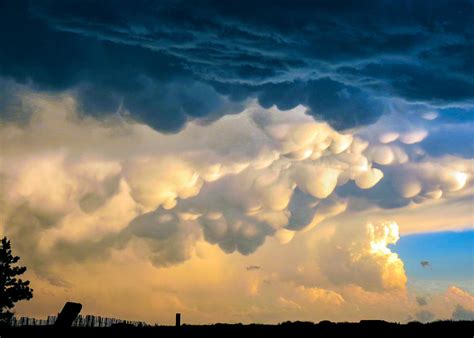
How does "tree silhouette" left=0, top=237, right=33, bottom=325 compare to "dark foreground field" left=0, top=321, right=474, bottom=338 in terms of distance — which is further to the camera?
"tree silhouette" left=0, top=237, right=33, bottom=325

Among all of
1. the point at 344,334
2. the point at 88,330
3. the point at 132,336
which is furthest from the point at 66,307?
the point at 344,334

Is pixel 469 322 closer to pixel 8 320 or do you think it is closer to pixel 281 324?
pixel 281 324

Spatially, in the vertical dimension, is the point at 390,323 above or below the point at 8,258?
below

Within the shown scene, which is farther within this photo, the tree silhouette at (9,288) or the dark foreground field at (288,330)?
the tree silhouette at (9,288)

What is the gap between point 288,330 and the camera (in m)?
16.8

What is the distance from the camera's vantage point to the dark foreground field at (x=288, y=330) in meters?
16.7

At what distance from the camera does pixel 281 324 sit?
16.8 meters

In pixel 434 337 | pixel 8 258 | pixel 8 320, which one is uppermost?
pixel 8 258

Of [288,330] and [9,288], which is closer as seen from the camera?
[288,330]

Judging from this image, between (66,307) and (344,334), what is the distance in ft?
25.8

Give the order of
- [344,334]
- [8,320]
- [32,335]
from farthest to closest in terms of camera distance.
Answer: [8,320] < [32,335] < [344,334]

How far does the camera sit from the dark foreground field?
16.7 m

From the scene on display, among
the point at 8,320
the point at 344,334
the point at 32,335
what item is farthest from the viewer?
the point at 8,320

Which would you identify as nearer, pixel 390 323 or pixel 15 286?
pixel 390 323
